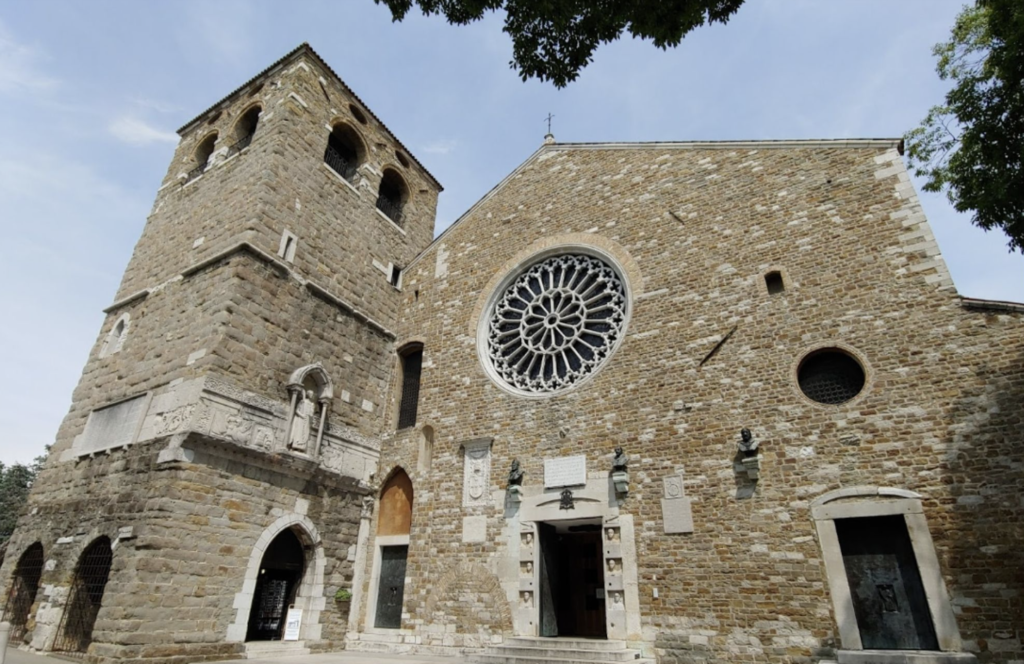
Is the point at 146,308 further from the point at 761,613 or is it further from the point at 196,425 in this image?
the point at 761,613

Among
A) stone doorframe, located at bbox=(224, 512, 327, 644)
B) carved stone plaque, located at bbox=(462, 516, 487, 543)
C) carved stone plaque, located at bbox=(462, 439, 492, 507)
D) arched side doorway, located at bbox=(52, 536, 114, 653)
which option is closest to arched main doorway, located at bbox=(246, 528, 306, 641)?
stone doorframe, located at bbox=(224, 512, 327, 644)

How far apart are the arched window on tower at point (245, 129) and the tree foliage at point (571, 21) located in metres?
9.57

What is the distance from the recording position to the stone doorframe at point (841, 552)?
22.2 ft

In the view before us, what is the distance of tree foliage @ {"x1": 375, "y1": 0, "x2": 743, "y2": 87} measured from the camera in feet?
18.5

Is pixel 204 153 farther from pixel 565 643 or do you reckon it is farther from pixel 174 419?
pixel 565 643

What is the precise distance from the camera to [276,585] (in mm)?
10086

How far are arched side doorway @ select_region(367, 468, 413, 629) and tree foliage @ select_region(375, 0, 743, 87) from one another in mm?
8311

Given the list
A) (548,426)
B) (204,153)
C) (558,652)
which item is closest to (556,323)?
(548,426)

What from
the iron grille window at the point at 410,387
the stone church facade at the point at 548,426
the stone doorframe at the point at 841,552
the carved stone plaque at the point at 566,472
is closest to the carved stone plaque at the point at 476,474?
the stone church facade at the point at 548,426

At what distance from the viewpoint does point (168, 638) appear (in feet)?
26.2

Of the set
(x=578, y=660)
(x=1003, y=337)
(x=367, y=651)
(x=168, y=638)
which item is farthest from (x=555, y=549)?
(x=1003, y=337)

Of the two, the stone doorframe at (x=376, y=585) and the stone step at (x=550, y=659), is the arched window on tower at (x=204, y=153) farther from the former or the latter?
the stone step at (x=550, y=659)

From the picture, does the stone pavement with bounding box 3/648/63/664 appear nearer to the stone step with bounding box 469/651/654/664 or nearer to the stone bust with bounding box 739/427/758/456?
the stone step with bounding box 469/651/654/664

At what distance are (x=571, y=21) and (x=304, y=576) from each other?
384 inches
